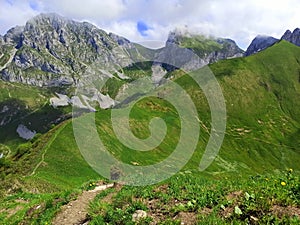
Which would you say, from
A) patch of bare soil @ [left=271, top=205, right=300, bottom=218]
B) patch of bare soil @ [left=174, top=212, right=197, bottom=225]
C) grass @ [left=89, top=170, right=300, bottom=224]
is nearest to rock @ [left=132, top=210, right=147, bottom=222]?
grass @ [left=89, top=170, right=300, bottom=224]

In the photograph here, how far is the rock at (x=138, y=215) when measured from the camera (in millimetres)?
11184

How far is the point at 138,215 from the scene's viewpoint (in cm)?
1146

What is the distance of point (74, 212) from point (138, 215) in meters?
4.67

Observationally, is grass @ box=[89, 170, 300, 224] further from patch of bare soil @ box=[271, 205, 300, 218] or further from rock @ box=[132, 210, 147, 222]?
rock @ box=[132, 210, 147, 222]

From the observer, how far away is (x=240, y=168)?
19812 centimetres

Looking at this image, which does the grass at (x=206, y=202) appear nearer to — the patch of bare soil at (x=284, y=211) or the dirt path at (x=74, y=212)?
the patch of bare soil at (x=284, y=211)

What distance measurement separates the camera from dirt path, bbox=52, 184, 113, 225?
14.2 meters

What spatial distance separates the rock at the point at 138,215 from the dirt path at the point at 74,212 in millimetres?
2909

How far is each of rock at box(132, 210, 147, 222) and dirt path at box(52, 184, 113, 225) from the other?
115 inches

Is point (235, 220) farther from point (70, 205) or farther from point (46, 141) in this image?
point (46, 141)

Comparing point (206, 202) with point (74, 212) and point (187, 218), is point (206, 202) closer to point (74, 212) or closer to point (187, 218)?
A: point (187, 218)

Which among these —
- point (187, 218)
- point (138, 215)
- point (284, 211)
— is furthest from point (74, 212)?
point (284, 211)

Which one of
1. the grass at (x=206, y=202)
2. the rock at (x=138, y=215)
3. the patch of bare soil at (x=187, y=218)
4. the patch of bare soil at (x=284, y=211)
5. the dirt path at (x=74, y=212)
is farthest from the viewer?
the dirt path at (x=74, y=212)

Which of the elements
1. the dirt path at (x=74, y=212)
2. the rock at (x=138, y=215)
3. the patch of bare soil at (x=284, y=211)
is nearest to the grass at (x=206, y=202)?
the patch of bare soil at (x=284, y=211)
